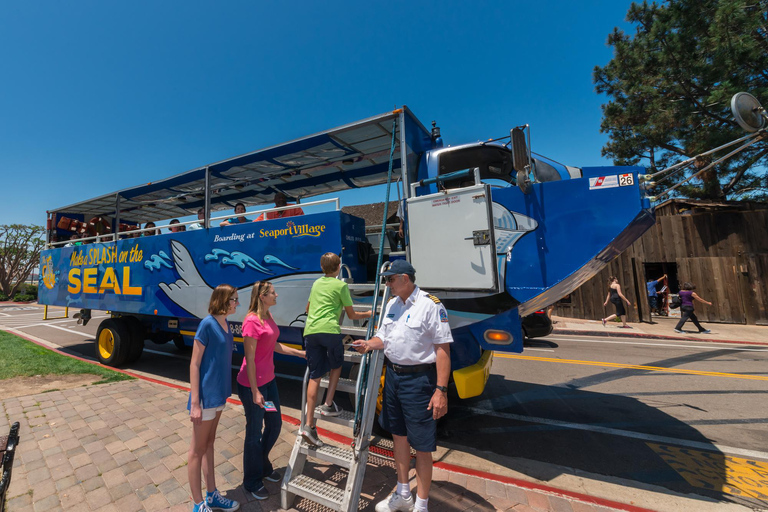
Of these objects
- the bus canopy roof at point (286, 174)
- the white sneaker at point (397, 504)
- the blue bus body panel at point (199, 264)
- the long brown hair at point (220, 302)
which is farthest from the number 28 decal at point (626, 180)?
the long brown hair at point (220, 302)

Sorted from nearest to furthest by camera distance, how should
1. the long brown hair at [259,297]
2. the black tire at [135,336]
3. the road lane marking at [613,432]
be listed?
the long brown hair at [259,297]
the road lane marking at [613,432]
the black tire at [135,336]

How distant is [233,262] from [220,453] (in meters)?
2.60

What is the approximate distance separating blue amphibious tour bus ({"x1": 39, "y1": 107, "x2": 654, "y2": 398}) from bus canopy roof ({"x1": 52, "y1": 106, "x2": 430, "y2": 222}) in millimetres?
36

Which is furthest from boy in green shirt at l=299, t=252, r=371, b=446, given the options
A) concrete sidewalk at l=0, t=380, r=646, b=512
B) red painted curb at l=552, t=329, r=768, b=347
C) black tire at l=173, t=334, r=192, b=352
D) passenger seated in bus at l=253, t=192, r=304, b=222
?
red painted curb at l=552, t=329, r=768, b=347

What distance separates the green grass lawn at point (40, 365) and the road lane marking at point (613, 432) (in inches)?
249

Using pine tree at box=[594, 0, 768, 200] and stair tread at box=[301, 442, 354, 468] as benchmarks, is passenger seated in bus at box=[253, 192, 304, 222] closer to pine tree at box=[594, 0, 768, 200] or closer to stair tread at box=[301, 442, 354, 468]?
stair tread at box=[301, 442, 354, 468]

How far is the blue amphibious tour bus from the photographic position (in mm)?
3260

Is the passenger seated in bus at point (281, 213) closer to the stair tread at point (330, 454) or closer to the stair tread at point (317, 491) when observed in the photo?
the stair tread at point (330, 454)

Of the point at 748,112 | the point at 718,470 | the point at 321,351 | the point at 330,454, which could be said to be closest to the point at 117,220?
the point at 321,351

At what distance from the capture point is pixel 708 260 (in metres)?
12.7

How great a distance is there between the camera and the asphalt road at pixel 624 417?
337cm

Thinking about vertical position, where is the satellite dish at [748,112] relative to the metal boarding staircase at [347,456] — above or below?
above

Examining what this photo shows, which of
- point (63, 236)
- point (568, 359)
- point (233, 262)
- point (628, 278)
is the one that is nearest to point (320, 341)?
point (233, 262)

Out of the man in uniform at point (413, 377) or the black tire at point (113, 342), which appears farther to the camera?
the black tire at point (113, 342)
